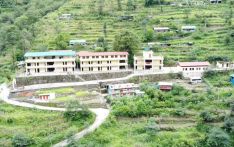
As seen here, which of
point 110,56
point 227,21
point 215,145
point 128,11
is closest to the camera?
point 215,145

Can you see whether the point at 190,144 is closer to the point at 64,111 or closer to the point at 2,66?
the point at 64,111

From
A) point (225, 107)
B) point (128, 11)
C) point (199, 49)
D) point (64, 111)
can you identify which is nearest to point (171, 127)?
point (225, 107)

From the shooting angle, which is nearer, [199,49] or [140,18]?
[199,49]

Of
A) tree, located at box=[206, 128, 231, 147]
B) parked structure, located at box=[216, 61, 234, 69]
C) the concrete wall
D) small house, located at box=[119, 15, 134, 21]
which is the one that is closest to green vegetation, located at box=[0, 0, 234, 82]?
small house, located at box=[119, 15, 134, 21]

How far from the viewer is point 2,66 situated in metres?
52.8

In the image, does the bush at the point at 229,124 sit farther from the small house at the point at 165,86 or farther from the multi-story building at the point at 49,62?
the multi-story building at the point at 49,62

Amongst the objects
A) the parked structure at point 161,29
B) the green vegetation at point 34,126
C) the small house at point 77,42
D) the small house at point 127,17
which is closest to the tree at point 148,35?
the parked structure at point 161,29

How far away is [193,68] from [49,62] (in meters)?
14.6

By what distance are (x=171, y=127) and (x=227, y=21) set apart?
81.2ft

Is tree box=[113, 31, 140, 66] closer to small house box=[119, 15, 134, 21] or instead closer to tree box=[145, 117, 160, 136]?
tree box=[145, 117, 160, 136]

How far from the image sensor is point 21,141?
3341 centimetres

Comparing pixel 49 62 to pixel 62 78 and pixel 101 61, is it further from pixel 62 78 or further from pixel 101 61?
pixel 101 61

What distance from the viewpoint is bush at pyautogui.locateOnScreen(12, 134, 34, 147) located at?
33.3 metres

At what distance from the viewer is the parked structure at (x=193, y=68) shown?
4553 cm
